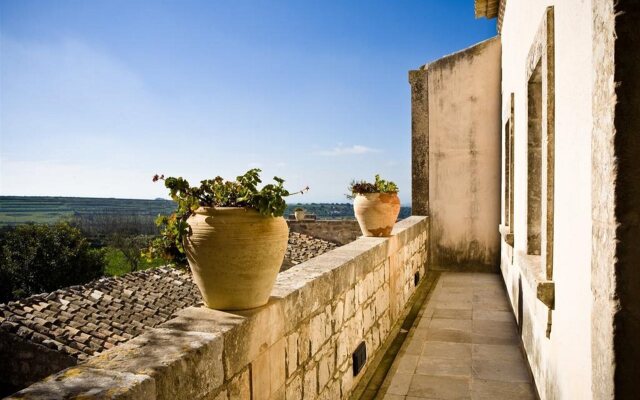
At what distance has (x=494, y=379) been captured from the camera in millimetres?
3703

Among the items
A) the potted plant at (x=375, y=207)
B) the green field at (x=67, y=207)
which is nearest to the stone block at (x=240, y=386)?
the potted plant at (x=375, y=207)

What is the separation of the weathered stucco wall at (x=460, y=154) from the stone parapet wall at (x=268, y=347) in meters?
4.17

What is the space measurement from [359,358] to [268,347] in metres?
1.74

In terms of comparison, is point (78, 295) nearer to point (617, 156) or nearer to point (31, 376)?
point (31, 376)

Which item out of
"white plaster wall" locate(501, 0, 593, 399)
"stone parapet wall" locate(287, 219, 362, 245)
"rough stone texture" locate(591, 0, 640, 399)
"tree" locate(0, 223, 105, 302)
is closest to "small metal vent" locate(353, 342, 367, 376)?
"white plaster wall" locate(501, 0, 593, 399)

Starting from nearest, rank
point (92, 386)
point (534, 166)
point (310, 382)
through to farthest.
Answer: point (92, 386) → point (310, 382) → point (534, 166)

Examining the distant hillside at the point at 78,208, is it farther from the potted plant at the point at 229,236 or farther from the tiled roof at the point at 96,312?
the potted plant at the point at 229,236

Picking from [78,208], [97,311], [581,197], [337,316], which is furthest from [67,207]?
[581,197]

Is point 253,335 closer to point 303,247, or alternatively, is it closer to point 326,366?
point 326,366

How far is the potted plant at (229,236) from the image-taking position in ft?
6.13

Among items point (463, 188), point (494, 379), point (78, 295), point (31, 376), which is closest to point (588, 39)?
point (494, 379)

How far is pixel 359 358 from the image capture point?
3625mm

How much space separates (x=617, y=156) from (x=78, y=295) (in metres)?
14.1

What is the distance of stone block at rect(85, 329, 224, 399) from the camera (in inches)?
54.7
